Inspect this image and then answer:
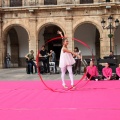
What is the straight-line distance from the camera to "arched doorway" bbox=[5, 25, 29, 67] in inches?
1201

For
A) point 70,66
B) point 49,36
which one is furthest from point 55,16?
point 70,66

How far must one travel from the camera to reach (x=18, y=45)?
3055 centimetres

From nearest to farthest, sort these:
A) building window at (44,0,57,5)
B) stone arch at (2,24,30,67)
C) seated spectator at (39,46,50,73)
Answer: seated spectator at (39,46,50,73) < building window at (44,0,57,5) < stone arch at (2,24,30,67)

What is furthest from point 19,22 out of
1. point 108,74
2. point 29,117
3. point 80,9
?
point 29,117

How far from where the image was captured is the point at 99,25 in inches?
1000

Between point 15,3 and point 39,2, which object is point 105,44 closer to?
point 39,2

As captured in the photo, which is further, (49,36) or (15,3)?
(49,36)

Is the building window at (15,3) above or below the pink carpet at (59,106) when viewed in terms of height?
above

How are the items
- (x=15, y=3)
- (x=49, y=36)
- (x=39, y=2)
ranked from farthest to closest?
(x=49, y=36)
(x=15, y=3)
(x=39, y=2)

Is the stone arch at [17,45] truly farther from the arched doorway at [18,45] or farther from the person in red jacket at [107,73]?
the person in red jacket at [107,73]

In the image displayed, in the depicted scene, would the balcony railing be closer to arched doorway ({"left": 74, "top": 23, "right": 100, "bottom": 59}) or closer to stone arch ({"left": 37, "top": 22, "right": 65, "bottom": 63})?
arched doorway ({"left": 74, "top": 23, "right": 100, "bottom": 59})

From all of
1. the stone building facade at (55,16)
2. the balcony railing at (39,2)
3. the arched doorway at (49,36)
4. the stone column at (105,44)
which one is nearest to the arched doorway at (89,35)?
the arched doorway at (49,36)

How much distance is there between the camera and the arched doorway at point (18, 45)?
30.5 m

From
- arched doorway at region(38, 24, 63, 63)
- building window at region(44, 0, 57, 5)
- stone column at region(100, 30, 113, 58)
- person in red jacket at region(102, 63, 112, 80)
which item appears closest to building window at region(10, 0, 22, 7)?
building window at region(44, 0, 57, 5)
